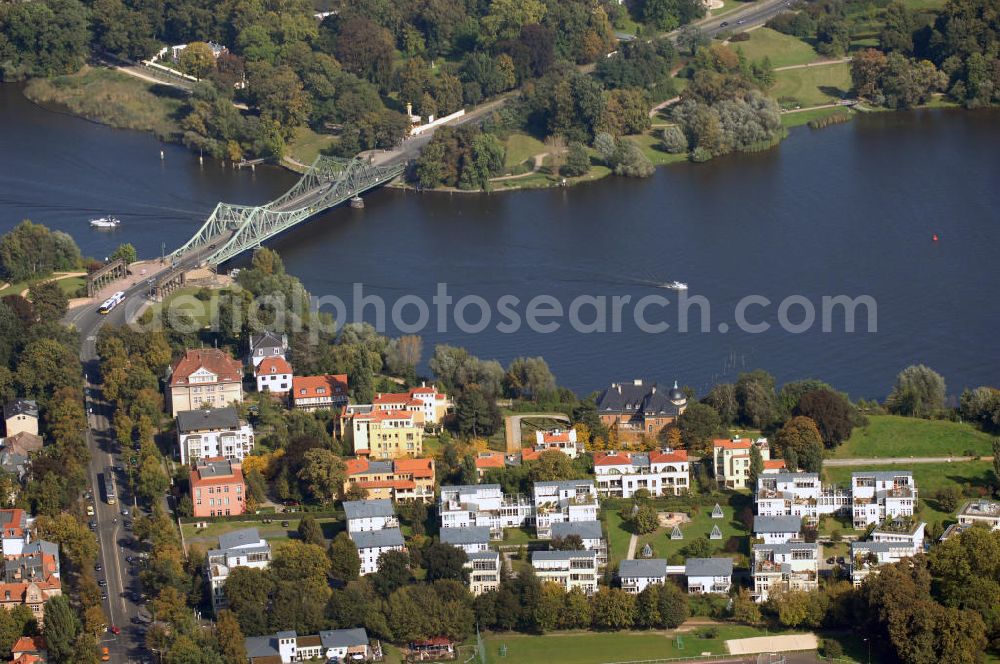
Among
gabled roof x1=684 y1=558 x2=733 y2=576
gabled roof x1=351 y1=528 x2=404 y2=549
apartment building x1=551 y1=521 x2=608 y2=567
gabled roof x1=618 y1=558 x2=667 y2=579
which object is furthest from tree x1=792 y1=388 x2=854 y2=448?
gabled roof x1=351 y1=528 x2=404 y2=549

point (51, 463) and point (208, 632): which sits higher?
point (51, 463)

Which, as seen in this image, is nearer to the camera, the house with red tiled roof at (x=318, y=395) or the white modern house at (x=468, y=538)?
the white modern house at (x=468, y=538)

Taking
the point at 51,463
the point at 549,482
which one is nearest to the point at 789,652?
the point at 549,482

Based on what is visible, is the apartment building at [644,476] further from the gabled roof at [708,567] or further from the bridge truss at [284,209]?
the bridge truss at [284,209]

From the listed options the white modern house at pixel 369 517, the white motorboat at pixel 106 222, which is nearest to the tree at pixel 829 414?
the white modern house at pixel 369 517

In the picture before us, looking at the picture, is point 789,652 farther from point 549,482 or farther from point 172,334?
point 172,334

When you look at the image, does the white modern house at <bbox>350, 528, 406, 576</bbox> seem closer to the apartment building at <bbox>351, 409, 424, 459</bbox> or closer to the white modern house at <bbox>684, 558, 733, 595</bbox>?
the apartment building at <bbox>351, 409, 424, 459</bbox>

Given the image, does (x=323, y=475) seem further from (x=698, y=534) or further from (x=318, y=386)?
(x=698, y=534)
